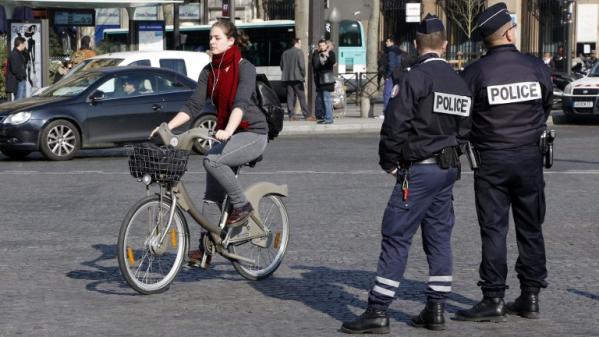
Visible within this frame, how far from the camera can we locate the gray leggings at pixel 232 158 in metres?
8.69

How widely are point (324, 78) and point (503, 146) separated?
756 inches

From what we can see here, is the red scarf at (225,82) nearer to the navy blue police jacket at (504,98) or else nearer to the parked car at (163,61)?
the navy blue police jacket at (504,98)

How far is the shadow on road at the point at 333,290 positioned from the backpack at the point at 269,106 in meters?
0.99

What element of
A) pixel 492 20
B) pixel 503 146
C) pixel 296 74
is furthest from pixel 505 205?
pixel 296 74

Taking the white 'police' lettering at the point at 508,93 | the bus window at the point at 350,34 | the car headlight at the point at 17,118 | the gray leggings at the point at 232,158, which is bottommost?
the car headlight at the point at 17,118

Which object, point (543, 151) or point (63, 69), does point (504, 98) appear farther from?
point (63, 69)

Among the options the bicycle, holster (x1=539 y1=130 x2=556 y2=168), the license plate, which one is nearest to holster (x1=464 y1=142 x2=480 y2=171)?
holster (x1=539 y1=130 x2=556 y2=168)

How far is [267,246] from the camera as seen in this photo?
921cm

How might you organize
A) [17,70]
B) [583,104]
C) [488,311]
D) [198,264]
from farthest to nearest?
[583,104]
[17,70]
[198,264]
[488,311]

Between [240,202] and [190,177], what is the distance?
309 inches

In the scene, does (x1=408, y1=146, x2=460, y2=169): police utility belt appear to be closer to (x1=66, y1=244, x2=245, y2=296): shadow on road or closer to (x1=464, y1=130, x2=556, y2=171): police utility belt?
(x1=464, y1=130, x2=556, y2=171): police utility belt

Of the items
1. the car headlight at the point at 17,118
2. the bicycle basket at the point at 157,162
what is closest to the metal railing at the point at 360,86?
the car headlight at the point at 17,118

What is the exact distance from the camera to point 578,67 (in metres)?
47.9

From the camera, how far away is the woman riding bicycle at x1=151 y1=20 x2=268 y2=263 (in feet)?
28.6
